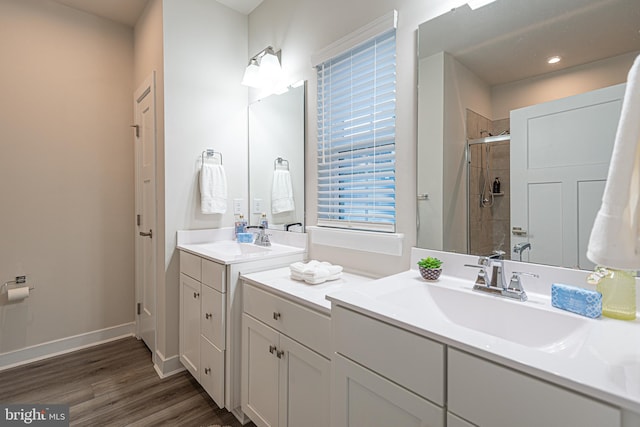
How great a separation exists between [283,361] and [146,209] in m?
1.82

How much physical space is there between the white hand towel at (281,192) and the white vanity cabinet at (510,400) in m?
1.53

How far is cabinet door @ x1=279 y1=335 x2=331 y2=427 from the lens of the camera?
114cm

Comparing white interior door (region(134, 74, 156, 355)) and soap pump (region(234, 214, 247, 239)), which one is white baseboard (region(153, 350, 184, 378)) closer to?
white interior door (region(134, 74, 156, 355))

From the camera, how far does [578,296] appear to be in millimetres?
877

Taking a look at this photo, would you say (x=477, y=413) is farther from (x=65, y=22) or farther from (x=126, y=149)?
(x=65, y=22)

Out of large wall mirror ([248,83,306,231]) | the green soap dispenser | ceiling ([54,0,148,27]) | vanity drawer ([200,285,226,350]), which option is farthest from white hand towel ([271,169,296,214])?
ceiling ([54,0,148,27])

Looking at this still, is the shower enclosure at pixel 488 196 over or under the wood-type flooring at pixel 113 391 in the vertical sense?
over

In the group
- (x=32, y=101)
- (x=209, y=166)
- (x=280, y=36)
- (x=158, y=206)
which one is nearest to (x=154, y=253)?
A: (x=158, y=206)

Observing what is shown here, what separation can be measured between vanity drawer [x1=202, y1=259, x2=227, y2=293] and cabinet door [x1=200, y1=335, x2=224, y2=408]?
355mm

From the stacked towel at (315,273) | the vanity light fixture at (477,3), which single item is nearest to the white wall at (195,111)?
the stacked towel at (315,273)

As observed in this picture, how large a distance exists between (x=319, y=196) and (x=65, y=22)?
2.55 m

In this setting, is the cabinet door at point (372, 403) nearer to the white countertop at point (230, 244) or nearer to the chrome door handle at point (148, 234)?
the white countertop at point (230, 244)

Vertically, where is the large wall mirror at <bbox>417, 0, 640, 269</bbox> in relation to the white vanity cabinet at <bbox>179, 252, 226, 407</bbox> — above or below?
above

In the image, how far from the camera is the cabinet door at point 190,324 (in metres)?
1.87
